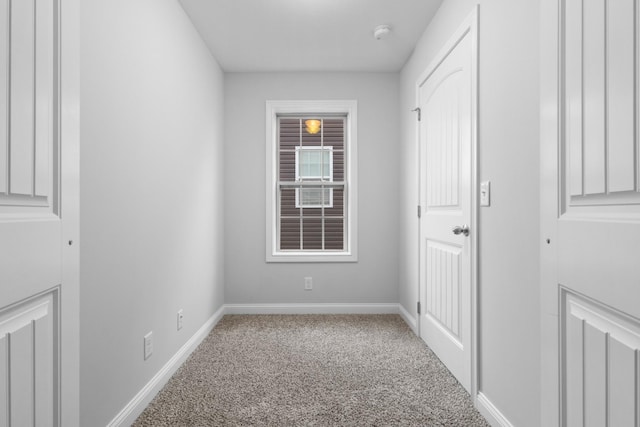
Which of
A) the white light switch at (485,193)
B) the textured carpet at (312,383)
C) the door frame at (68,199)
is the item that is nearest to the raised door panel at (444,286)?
the textured carpet at (312,383)

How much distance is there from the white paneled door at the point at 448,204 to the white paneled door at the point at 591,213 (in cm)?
101

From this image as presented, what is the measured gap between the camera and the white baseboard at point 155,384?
1704 millimetres

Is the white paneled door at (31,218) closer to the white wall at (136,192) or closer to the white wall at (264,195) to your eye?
the white wall at (136,192)

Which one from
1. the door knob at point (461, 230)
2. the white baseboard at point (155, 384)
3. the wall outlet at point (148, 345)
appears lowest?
the white baseboard at point (155, 384)

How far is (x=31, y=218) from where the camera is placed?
0.83 metres

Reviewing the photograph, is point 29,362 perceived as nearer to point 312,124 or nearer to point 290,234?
point 290,234

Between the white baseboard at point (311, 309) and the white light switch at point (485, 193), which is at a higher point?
the white light switch at point (485, 193)

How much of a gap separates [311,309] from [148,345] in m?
1.86

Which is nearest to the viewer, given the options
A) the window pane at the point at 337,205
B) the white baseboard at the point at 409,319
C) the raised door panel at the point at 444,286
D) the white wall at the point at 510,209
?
the white wall at the point at 510,209

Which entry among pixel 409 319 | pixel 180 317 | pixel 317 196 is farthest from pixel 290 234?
pixel 180 317

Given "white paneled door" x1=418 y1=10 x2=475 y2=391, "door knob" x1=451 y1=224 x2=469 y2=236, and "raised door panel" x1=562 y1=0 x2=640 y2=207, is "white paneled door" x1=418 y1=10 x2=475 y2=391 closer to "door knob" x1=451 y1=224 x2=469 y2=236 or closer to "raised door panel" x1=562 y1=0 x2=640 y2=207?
"door knob" x1=451 y1=224 x2=469 y2=236

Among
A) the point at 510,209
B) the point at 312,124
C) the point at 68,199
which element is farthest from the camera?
the point at 312,124

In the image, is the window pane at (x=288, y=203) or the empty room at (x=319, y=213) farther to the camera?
the window pane at (x=288, y=203)

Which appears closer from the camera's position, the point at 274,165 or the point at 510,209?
the point at 510,209
